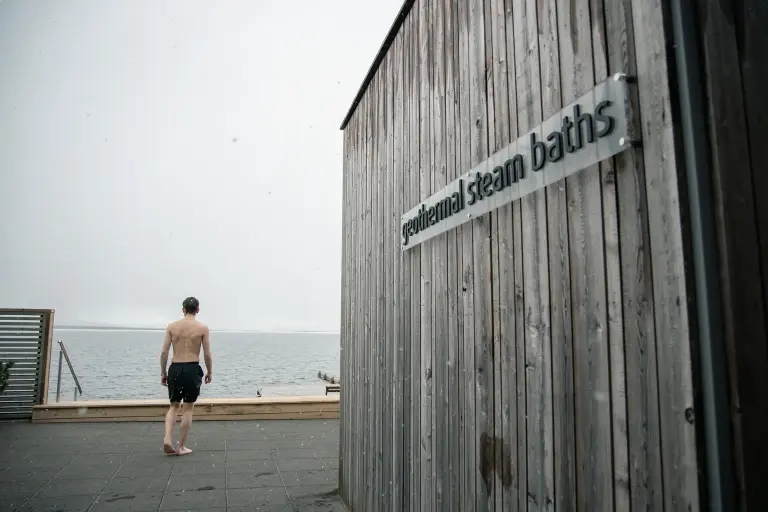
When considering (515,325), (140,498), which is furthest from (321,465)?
(515,325)

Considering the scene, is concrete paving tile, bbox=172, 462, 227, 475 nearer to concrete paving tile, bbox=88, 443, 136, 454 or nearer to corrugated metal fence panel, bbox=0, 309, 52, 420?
concrete paving tile, bbox=88, 443, 136, 454

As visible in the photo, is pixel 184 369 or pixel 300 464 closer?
pixel 300 464

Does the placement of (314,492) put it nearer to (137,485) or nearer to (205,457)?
(137,485)

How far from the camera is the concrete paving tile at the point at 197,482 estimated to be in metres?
4.46

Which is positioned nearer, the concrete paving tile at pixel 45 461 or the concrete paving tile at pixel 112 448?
the concrete paving tile at pixel 45 461

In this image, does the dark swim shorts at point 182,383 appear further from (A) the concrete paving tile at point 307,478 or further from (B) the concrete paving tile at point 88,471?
(A) the concrete paving tile at point 307,478

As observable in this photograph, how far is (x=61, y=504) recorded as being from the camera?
399cm

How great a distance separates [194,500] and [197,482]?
523mm

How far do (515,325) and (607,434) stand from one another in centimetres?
53

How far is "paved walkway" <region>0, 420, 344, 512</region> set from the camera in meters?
4.11

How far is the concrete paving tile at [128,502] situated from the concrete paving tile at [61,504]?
87mm

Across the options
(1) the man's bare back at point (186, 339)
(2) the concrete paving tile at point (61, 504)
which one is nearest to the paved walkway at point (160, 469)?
(2) the concrete paving tile at point (61, 504)

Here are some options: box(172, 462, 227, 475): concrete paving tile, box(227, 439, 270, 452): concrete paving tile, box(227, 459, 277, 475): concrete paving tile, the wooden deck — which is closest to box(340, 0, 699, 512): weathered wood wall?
box(227, 459, 277, 475): concrete paving tile

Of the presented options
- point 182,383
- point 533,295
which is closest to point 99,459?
point 182,383
